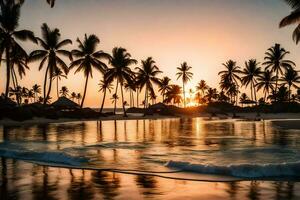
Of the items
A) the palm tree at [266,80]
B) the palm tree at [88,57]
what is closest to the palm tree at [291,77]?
the palm tree at [266,80]

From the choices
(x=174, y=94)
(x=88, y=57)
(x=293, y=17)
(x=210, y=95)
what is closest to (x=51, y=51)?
(x=88, y=57)

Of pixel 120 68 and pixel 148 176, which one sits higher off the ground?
pixel 120 68

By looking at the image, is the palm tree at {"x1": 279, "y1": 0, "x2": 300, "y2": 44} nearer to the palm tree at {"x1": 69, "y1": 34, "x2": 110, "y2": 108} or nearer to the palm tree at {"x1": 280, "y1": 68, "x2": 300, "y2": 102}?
the palm tree at {"x1": 69, "y1": 34, "x2": 110, "y2": 108}

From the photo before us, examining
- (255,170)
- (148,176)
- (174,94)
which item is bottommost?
(148,176)

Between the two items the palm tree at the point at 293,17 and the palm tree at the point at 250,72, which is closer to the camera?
the palm tree at the point at 293,17

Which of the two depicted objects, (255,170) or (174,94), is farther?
(174,94)

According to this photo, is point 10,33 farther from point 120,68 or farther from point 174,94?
point 174,94

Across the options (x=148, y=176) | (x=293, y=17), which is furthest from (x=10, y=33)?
(x=148, y=176)

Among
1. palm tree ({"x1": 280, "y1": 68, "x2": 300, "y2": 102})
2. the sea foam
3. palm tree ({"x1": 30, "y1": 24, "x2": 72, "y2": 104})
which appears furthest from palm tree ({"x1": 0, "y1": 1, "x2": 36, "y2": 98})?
palm tree ({"x1": 280, "y1": 68, "x2": 300, "y2": 102})

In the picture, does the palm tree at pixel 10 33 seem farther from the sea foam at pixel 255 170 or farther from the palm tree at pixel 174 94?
the palm tree at pixel 174 94

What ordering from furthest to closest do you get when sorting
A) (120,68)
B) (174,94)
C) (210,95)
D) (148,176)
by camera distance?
(210,95) → (174,94) → (120,68) → (148,176)

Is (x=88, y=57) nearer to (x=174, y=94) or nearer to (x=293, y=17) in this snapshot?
(x=293, y=17)

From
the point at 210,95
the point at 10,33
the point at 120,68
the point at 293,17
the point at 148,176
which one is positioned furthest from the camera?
the point at 210,95

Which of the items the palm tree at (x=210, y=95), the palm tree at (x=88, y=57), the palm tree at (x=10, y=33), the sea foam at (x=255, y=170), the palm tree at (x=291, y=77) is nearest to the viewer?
the sea foam at (x=255, y=170)
